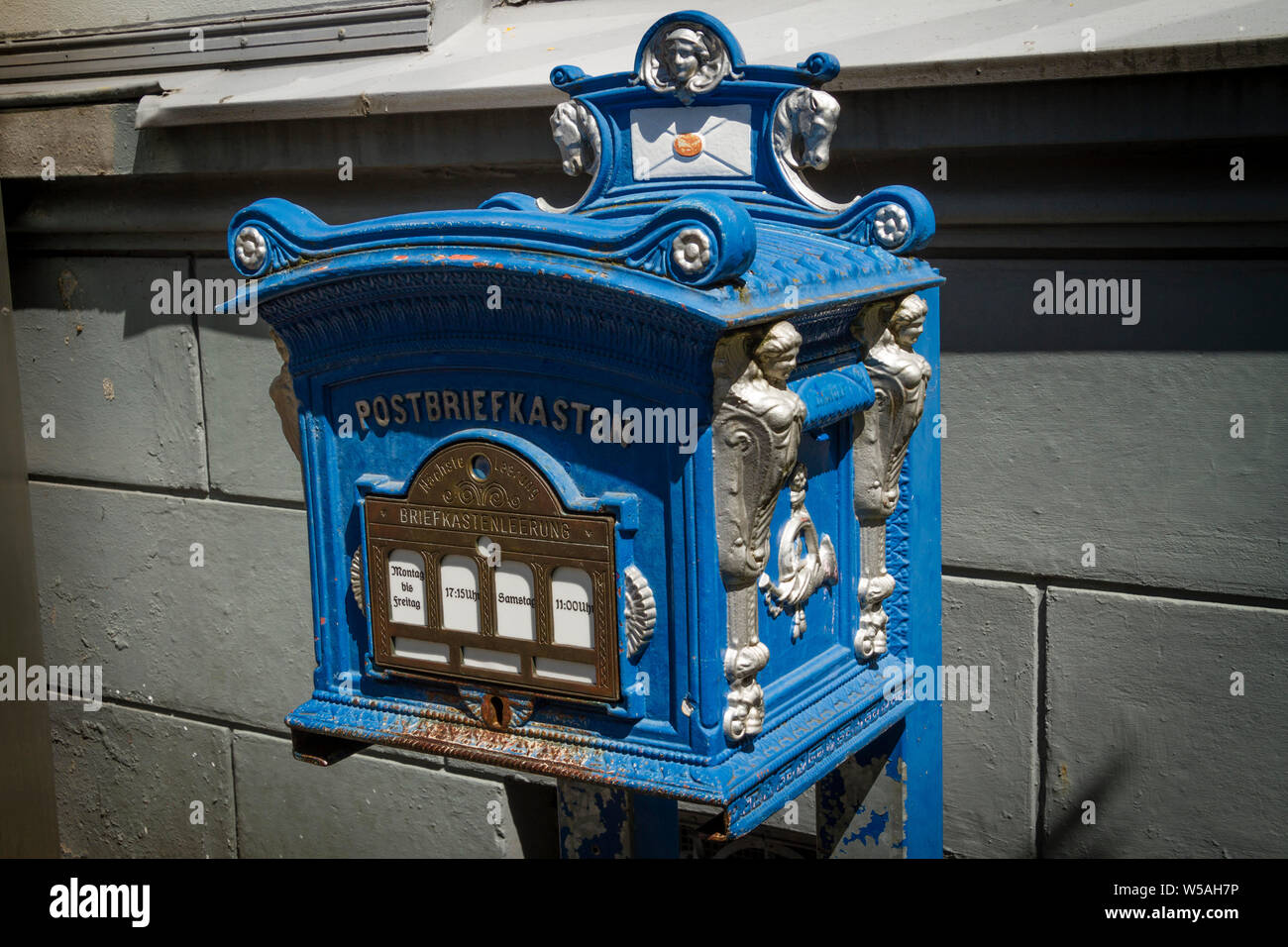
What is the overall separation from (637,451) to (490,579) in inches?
13.6

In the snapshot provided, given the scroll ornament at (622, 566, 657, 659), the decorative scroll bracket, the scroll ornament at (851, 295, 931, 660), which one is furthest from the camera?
the scroll ornament at (851, 295, 931, 660)

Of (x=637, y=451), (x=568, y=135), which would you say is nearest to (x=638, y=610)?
(x=637, y=451)

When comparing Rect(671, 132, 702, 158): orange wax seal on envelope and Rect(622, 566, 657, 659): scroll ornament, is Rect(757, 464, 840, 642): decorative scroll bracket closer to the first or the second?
Rect(622, 566, 657, 659): scroll ornament

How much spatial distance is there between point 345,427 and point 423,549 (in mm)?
265

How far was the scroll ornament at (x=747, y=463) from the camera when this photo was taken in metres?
1.89

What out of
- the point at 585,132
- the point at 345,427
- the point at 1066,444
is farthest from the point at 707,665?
the point at 1066,444

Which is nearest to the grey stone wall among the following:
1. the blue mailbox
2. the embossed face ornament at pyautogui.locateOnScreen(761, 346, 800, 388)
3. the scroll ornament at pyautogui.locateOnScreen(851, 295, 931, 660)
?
the blue mailbox

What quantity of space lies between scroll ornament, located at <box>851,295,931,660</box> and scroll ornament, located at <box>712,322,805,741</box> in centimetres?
41

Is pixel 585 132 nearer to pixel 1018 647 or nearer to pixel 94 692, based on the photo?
pixel 1018 647

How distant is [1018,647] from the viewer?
3.23 meters

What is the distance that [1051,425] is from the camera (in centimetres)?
312

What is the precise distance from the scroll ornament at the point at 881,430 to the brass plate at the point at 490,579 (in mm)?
591

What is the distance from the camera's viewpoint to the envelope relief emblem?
2451 millimetres

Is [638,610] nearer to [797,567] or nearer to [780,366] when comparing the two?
[797,567]
